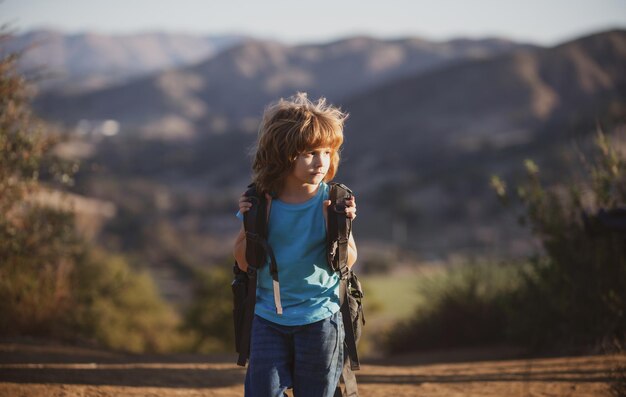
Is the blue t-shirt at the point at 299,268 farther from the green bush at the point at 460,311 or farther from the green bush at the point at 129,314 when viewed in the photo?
the green bush at the point at 129,314

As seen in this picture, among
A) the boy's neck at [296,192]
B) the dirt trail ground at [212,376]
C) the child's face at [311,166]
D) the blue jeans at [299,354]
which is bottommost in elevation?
the dirt trail ground at [212,376]

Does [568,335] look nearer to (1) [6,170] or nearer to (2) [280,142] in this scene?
(2) [280,142]

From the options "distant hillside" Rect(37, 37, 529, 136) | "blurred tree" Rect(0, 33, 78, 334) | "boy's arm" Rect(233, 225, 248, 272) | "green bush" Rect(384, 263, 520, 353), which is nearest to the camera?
"boy's arm" Rect(233, 225, 248, 272)

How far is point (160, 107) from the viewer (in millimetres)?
174500

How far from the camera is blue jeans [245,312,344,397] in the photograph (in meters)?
3.03

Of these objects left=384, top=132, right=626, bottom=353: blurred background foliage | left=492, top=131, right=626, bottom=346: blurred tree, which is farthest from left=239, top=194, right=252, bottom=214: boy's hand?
left=492, top=131, right=626, bottom=346: blurred tree

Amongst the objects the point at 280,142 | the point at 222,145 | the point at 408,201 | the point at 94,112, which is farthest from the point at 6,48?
the point at 94,112

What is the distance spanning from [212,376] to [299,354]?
7.72 ft

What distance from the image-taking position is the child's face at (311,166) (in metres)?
3.08

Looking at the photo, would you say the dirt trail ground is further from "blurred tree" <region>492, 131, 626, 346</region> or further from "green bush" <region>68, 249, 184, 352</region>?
"green bush" <region>68, 249, 184, 352</region>

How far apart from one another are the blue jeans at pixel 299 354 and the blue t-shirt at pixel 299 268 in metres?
0.05

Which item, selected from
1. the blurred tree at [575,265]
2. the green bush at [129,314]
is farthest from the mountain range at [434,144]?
the blurred tree at [575,265]

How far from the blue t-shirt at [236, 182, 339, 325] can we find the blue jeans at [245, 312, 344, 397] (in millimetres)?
46

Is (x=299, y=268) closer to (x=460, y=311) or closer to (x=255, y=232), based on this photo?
(x=255, y=232)
